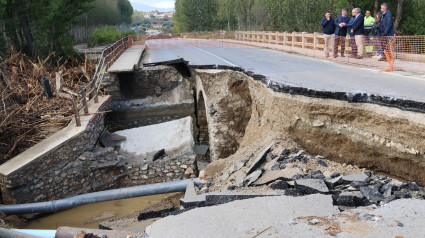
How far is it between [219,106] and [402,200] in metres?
8.54

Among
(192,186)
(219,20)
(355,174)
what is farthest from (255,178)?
(219,20)

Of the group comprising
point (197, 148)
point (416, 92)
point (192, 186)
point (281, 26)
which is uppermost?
point (281, 26)

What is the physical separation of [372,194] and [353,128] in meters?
2.17

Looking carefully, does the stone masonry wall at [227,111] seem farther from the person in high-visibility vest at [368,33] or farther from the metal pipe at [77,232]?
the metal pipe at [77,232]

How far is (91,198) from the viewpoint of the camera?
916cm

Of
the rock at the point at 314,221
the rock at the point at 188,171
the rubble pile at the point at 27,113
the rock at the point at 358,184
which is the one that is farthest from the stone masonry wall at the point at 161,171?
the rock at the point at 314,221

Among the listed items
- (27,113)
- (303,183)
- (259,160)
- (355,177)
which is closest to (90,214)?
(27,113)

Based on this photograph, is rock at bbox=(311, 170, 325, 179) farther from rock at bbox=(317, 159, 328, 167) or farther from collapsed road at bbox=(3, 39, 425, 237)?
rock at bbox=(317, 159, 328, 167)

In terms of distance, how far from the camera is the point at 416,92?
660 cm

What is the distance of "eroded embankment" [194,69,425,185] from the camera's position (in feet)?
18.1

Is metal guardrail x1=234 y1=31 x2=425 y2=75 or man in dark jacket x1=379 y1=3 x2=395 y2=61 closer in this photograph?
metal guardrail x1=234 y1=31 x2=425 y2=75

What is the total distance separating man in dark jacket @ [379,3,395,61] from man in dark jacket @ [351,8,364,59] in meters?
0.71

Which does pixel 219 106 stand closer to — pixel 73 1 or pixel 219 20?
pixel 73 1

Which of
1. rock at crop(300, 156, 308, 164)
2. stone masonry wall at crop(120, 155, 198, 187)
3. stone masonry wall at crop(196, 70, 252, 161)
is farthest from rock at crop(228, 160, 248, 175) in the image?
stone masonry wall at crop(196, 70, 252, 161)
